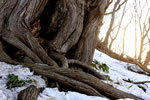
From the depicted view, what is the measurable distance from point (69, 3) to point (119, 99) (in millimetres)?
2100

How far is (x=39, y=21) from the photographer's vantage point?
3412mm

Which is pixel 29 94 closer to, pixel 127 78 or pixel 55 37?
pixel 55 37

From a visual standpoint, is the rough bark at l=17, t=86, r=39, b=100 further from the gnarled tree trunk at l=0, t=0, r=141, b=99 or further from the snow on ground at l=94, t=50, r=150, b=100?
the snow on ground at l=94, t=50, r=150, b=100

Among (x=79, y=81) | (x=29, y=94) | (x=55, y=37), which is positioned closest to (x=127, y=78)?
(x=55, y=37)

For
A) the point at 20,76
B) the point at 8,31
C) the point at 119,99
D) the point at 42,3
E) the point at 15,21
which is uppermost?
the point at 42,3

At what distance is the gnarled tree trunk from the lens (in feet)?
7.89

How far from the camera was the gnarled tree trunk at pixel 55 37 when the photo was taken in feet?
7.89

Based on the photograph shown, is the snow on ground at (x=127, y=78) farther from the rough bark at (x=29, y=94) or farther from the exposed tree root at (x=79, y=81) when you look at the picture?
the rough bark at (x=29, y=94)

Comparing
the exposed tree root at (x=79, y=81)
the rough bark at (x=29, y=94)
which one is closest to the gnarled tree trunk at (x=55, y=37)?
the exposed tree root at (x=79, y=81)

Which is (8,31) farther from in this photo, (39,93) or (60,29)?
(39,93)

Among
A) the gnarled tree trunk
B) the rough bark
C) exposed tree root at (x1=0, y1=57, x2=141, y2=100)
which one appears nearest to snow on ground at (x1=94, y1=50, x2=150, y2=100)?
the gnarled tree trunk

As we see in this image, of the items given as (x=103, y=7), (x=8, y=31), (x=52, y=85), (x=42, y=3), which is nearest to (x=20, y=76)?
(x=52, y=85)

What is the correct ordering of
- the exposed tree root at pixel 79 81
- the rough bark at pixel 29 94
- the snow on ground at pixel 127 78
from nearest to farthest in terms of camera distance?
1. the rough bark at pixel 29 94
2. the exposed tree root at pixel 79 81
3. the snow on ground at pixel 127 78

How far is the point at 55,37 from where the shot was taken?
132 inches
